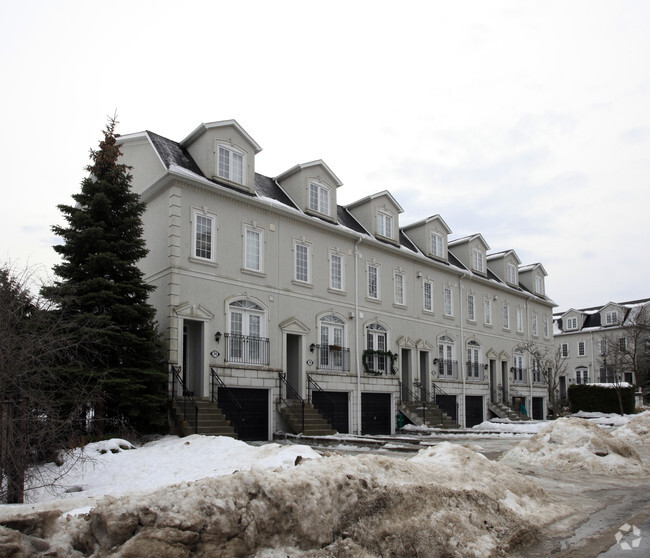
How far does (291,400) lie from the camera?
21.2m

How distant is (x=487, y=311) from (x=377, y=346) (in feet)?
35.6

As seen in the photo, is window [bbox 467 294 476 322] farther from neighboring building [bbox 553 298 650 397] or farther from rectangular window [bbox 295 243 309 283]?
neighboring building [bbox 553 298 650 397]

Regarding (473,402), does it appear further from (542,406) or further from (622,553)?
(622,553)

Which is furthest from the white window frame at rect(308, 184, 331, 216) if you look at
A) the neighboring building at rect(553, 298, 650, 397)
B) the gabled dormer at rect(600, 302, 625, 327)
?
the gabled dormer at rect(600, 302, 625, 327)

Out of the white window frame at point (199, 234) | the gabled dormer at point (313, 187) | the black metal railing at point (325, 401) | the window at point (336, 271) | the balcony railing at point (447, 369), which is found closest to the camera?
the white window frame at point (199, 234)

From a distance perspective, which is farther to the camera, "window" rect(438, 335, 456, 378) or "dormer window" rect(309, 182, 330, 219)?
"window" rect(438, 335, 456, 378)

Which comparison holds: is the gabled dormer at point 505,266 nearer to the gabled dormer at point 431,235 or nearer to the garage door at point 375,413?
the gabled dormer at point 431,235

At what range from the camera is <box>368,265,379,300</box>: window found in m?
26.3

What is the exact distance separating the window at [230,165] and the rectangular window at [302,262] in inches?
136

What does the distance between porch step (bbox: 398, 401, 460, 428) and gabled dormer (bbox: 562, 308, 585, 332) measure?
37202mm

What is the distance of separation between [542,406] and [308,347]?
2253 cm

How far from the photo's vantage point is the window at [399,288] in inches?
1093

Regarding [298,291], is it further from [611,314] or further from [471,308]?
[611,314]

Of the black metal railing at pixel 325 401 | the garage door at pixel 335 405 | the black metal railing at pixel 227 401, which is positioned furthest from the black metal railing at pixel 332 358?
the black metal railing at pixel 227 401
